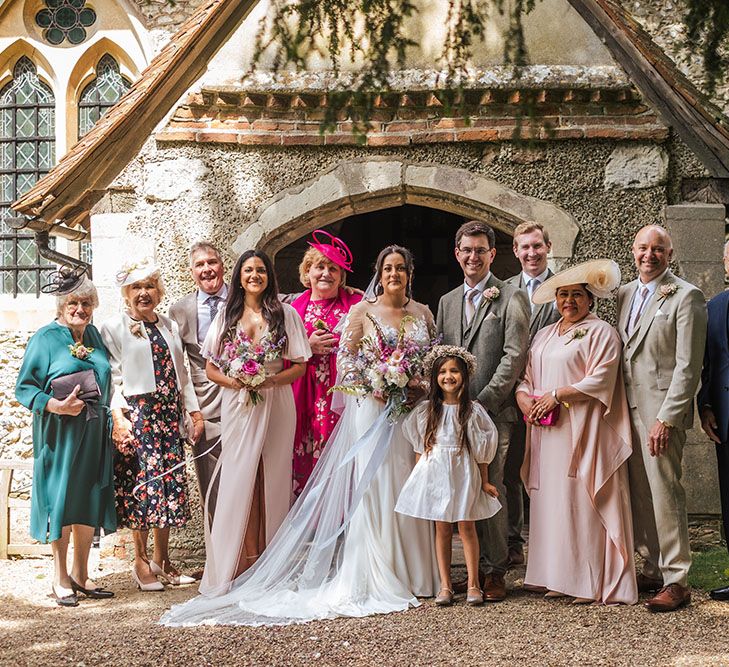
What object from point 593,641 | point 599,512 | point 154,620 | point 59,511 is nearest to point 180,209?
point 59,511

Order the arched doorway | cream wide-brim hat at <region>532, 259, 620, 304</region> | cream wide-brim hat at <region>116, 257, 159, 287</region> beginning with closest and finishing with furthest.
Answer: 1. cream wide-brim hat at <region>532, 259, 620, 304</region>
2. cream wide-brim hat at <region>116, 257, 159, 287</region>
3. the arched doorway

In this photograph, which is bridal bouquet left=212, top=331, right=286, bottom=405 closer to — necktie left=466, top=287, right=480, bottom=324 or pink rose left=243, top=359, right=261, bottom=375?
pink rose left=243, top=359, right=261, bottom=375

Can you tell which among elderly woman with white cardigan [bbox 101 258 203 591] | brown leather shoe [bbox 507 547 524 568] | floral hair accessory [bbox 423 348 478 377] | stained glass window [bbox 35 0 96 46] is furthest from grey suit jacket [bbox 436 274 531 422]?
stained glass window [bbox 35 0 96 46]

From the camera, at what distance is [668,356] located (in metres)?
5.30

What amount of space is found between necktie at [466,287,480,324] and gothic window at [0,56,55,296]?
8244mm

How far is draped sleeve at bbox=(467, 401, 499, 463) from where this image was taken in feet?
17.3

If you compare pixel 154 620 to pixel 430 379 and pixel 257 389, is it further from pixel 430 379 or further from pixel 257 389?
pixel 430 379

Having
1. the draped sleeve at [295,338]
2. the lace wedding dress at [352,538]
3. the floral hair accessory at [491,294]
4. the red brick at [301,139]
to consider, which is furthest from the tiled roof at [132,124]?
the floral hair accessory at [491,294]

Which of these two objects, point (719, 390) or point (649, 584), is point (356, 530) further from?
point (719, 390)

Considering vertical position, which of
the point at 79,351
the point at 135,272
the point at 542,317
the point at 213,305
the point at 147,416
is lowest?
the point at 147,416

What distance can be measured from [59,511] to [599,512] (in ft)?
10.0

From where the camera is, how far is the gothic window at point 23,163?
→ 1257 centimetres

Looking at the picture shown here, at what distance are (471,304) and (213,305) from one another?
173cm

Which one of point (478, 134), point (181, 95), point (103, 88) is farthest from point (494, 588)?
point (103, 88)
